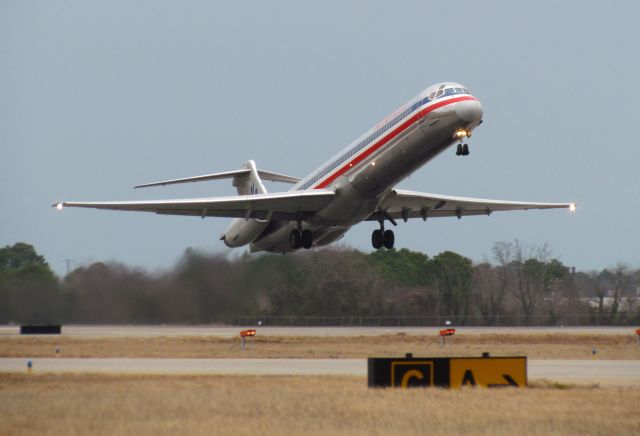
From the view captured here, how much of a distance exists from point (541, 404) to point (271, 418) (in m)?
6.23

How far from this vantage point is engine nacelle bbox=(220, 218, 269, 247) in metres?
43.3

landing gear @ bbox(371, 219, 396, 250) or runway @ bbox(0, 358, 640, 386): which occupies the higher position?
landing gear @ bbox(371, 219, 396, 250)

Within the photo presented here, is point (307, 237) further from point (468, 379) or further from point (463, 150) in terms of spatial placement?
point (468, 379)

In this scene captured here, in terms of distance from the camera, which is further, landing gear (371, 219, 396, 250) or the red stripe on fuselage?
landing gear (371, 219, 396, 250)

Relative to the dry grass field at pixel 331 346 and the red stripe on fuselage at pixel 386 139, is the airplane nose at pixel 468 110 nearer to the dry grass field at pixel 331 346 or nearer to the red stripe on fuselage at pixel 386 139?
the red stripe on fuselage at pixel 386 139

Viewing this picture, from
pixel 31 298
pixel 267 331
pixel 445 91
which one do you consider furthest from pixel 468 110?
pixel 31 298

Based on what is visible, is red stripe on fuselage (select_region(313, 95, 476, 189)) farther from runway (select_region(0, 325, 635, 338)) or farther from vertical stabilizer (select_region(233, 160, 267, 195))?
runway (select_region(0, 325, 635, 338))

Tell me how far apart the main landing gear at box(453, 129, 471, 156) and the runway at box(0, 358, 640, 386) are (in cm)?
736

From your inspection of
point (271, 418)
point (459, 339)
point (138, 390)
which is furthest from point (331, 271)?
point (271, 418)

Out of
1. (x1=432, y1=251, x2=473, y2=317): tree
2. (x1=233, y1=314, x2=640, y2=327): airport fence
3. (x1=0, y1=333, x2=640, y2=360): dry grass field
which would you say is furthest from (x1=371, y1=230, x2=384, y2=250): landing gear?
(x1=432, y1=251, x2=473, y2=317): tree

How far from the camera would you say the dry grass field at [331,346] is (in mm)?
40469

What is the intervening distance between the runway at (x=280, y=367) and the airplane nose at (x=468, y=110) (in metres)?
8.30

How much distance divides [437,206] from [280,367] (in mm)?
12128

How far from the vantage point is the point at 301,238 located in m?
40.9
